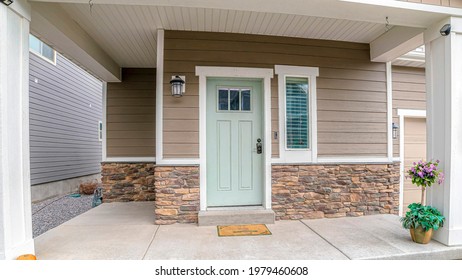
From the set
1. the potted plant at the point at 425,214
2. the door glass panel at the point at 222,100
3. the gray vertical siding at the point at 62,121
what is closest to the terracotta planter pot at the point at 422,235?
the potted plant at the point at 425,214

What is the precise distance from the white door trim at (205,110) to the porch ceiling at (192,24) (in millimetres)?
579

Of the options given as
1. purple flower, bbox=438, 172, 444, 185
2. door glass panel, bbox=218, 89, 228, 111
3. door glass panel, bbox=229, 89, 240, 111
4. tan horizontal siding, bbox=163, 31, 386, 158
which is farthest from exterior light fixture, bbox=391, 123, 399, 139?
door glass panel, bbox=218, 89, 228, 111

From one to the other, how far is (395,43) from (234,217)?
3363mm

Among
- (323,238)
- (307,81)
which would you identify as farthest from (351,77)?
(323,238)

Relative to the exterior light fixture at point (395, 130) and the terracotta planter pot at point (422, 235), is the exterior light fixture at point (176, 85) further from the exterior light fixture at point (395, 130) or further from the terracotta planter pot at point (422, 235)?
the exterior light fixture at point (395, 130)

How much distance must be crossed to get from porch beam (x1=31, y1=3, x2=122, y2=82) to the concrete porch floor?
2504 mm

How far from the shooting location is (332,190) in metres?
3.74

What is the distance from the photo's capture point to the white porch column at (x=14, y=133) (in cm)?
215

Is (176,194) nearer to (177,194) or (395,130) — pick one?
(177,194)

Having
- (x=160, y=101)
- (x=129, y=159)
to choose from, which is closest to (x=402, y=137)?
(x=160, y=101)

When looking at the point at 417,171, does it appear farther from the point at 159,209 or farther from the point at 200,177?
the point at 159,209

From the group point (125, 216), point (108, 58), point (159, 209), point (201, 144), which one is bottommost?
point (125, 216)

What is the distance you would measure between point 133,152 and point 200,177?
2.24 meters

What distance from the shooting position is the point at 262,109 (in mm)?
3664
